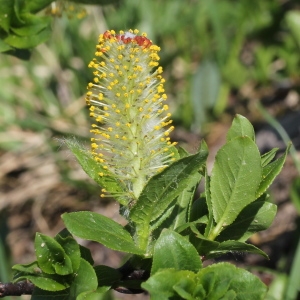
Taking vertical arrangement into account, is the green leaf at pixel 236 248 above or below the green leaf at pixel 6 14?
below

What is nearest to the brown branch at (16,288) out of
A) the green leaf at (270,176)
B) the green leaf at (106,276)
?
the green leaf at (106,276)

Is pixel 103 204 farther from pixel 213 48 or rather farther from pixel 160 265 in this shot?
pixel 160 265

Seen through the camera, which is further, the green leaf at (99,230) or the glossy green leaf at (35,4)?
the glossy green leaf at (35,4)

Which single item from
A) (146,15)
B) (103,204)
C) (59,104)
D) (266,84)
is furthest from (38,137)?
(266,84)

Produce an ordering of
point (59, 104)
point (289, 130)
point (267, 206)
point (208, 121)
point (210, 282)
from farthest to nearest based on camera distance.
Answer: point (59, 104), point (208, 121), point (289, 130), point (267, 206), point (210, 282)

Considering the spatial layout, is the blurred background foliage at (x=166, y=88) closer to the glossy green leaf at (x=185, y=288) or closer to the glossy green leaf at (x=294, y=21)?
the glossy green leaf at (x=294, y=21)

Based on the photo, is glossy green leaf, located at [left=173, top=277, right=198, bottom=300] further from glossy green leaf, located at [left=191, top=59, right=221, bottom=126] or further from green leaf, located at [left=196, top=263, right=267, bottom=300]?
glossy green leaf, located at [left=191, top=59, right=221, bottom=126]

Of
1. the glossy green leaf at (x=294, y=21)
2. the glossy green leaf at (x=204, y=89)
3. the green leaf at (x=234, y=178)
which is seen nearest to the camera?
the green leaf at (x=234, y=178)
